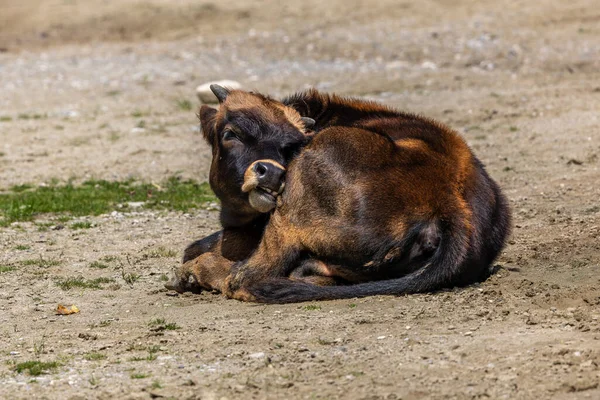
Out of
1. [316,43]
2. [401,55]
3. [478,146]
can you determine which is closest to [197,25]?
[316,43]

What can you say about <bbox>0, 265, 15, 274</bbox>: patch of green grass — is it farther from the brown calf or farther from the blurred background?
the blurred background

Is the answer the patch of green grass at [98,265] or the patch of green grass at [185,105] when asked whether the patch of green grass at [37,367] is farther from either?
the patch of green grass at [185,105]

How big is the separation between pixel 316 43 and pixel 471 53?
299 cm

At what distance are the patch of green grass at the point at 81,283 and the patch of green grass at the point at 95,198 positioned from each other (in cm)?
197

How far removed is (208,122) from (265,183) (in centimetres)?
98

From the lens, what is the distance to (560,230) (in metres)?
7.05

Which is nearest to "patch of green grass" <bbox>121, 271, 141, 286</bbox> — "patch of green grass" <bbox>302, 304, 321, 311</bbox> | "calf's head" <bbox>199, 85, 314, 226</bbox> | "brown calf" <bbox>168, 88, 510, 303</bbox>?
"brown calf" <bbox>168, 88, 510, 303</bbox>

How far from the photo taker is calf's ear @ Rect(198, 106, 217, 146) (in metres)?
6.54

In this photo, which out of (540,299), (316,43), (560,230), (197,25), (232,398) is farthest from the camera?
(197,25)

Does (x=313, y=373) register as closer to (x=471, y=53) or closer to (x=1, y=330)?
(x=1, y=330)

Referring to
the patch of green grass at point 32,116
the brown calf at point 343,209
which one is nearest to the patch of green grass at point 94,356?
the brown calf at point 343,209

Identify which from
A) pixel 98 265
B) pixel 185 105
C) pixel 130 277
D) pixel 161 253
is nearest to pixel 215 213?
pixel 161 253

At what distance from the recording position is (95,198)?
30.2 feet

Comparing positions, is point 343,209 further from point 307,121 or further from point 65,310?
point 65,310
